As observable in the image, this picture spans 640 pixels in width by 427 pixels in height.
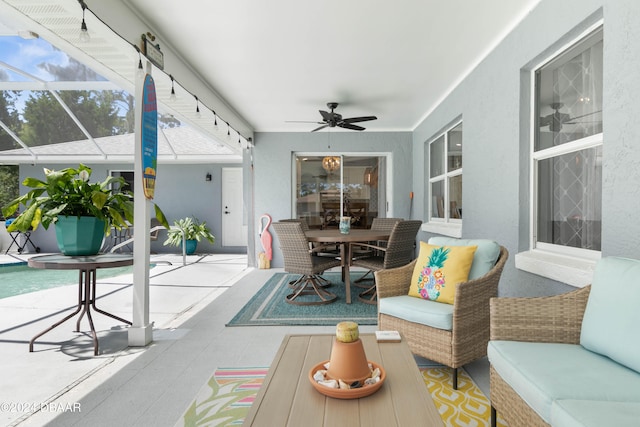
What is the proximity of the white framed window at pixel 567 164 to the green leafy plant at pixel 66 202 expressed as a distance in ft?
11.0

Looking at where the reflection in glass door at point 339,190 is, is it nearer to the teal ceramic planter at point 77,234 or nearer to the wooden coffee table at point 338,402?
the teal ceramic planter at point 77,234

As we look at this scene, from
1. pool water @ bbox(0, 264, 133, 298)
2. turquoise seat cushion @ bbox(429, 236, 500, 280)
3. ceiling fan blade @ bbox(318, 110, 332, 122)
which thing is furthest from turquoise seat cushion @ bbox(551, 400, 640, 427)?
pool water @ bbox(0, 264, 133, 298)

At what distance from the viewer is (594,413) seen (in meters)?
1.02

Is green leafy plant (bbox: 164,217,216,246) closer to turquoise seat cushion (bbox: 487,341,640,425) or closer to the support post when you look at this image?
the support post

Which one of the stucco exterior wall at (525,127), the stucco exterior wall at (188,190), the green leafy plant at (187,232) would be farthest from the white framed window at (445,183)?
the green leafy plant at (187,232)

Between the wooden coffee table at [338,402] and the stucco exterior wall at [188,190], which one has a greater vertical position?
the stucco exterior wall at [188,190]

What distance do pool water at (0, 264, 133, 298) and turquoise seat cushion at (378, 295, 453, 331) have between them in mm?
4850

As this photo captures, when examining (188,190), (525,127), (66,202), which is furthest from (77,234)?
(188,190)

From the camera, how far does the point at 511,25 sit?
114 inches

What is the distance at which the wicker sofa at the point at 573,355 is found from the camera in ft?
3.63

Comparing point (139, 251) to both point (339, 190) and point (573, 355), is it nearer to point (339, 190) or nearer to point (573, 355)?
point (573, 355)

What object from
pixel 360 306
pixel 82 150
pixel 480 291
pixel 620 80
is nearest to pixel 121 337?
pixel 360 306

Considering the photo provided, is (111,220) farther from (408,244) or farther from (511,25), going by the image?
(511,25)

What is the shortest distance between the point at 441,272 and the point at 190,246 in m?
7.04
